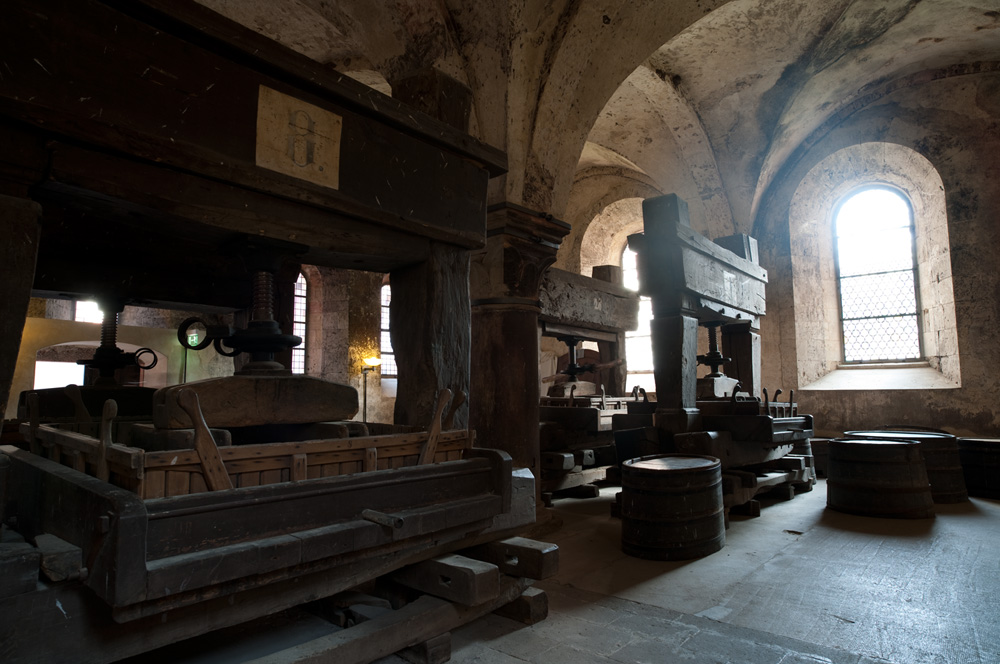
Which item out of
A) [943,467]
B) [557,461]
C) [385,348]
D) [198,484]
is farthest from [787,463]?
[385,348]

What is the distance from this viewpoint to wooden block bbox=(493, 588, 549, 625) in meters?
2.88

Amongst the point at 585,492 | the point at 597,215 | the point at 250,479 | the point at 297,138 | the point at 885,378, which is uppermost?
the point at 597,215

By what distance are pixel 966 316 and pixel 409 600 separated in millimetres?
9579

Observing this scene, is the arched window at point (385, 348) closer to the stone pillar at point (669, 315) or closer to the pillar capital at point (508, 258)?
the pillar capital at point (508, 258)

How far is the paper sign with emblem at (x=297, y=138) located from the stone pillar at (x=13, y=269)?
823 millimetres

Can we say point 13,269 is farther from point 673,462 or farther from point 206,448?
point 673,462

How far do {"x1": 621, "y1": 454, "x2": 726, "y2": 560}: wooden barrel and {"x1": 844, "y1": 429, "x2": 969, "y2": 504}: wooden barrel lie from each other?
3259 millimetres

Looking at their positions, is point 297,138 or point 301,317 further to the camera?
point 301,317

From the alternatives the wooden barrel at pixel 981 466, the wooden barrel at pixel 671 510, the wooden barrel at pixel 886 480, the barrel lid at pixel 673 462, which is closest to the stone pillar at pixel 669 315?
the barrel lid at pixel 673 462

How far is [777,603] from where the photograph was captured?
314cm

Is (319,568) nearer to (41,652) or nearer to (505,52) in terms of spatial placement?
(41,652)

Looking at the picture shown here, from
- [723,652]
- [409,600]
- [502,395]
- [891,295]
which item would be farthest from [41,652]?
[891,295]

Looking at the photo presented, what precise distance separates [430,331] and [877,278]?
33.4ft

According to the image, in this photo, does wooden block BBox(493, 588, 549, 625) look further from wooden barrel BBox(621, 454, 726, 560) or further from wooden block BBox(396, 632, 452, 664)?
wooden barrel BBox(621, 454, 726, 560)
